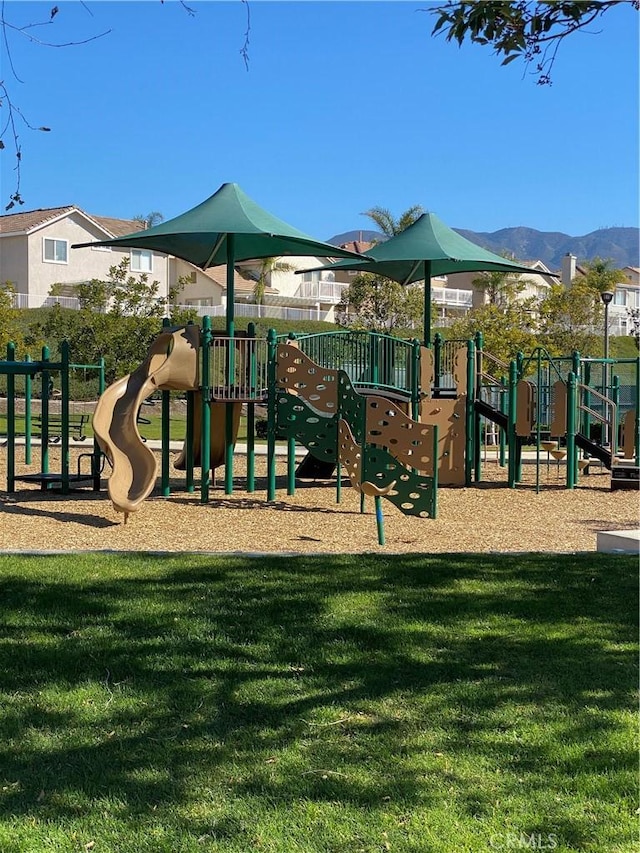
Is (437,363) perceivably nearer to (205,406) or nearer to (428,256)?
(428,256)

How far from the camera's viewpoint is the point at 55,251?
177ft

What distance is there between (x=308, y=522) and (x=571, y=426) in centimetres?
621

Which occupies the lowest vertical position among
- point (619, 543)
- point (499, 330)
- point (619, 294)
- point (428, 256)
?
point (619, 543)

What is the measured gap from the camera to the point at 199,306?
62.2 m

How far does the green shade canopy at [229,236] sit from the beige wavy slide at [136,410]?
0.80 meters

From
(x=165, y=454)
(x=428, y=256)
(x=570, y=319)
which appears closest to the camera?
(x=165, y=454)

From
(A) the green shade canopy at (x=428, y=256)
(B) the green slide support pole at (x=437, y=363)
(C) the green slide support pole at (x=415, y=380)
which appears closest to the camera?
(C) the green slide support pole at (x=415, y=380)

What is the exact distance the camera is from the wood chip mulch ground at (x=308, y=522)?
33.0ft

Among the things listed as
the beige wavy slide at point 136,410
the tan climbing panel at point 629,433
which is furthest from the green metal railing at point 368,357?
the tan climbing panel at point 629,433

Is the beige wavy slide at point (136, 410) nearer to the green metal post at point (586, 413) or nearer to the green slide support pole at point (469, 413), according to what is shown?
the green slide support pole at point (469, 413)

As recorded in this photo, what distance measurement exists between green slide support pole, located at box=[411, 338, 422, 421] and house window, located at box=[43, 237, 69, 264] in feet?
135

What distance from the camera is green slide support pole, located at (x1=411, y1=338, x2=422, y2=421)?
16.0 m

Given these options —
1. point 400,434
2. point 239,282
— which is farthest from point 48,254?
point 400,434

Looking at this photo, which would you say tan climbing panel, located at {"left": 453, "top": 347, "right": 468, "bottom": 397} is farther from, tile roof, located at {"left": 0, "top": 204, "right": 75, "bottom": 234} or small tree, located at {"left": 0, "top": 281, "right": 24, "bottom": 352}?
tile roof, located at {"left": 0, "top": 204, "right": 75, "bottom": 234}
